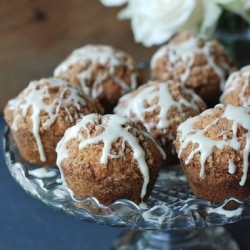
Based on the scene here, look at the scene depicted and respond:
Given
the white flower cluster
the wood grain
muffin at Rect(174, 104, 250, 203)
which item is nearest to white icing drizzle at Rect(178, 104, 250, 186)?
muffin at Rect(174, 104, 250, 203)

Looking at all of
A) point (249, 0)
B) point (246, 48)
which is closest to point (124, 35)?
point (246, 48)

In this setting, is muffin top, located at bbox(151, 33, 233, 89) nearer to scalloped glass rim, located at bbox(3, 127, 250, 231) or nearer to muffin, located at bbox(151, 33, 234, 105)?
muffin, located at bbox(151, 33, 234, 105)

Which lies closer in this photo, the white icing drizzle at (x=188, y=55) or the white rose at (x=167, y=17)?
the white icing drizzle at (x=188, y=55)

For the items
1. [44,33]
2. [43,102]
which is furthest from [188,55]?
[44,33]

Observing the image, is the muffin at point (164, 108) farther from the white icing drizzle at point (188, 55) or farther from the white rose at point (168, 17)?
the white rose at point (168, 17)

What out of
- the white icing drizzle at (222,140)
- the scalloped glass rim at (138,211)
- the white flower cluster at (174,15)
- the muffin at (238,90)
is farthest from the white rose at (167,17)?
the scalloped glass rim at (138,211)

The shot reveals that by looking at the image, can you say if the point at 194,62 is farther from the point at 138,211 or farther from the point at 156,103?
the point at 138,211
